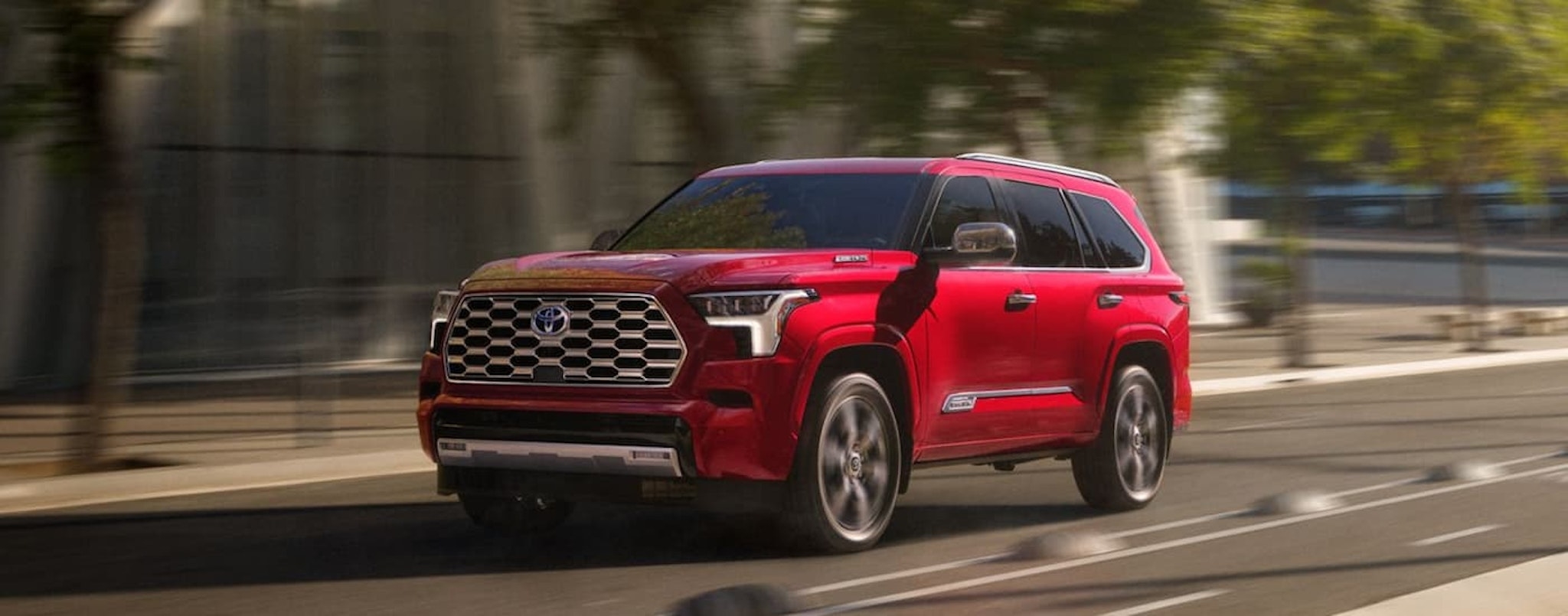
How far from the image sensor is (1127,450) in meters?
11.0

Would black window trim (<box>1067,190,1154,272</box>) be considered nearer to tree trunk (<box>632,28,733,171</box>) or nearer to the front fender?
the front fender

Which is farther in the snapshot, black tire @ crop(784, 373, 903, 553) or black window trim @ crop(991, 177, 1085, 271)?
black window trim @ crop(991, 177, 1085, 271)

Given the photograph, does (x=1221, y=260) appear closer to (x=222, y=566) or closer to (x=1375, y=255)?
(x=1375, y=255)

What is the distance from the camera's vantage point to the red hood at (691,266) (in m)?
8.28

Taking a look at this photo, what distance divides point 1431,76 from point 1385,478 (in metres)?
9.36

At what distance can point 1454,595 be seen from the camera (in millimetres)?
7340

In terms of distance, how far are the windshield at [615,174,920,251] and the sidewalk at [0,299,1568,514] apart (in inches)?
182

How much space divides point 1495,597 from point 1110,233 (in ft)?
13.3

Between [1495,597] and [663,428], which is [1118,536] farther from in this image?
[663,428]

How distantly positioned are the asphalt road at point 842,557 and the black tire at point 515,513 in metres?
0.12

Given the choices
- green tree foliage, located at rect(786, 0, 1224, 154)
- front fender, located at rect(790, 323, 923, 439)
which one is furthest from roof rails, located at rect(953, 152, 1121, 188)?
green tree foliage, located at rect(786, 0, 1224, 154)

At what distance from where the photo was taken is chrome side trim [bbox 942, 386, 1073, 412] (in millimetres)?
9359

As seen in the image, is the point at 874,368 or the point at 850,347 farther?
the point at 874,368

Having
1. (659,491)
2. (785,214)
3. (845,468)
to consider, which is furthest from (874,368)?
(659,491)
